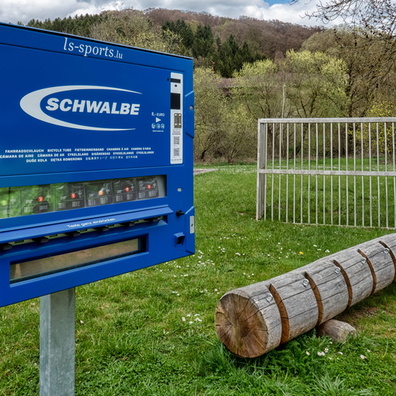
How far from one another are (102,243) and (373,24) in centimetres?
850

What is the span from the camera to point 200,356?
3.74m

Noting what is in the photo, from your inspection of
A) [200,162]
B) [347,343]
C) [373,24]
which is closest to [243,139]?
[200,162]

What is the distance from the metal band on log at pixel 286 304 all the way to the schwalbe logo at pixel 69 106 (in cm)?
172

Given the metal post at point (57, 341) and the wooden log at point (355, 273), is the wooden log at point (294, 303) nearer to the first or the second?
the wooden log at point (355, 273)

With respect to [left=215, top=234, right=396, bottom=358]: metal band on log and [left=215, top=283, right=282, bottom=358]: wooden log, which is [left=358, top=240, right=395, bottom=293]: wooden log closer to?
[left=215, top=234, right=396, bottom=358]: metal band on log

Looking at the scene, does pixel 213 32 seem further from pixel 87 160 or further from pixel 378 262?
pixel 87 160

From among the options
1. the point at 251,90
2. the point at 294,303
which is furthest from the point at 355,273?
the point at 251,90

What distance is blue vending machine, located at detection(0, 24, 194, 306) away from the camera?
6.94 ft

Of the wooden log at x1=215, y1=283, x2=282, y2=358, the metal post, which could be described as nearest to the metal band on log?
the wooden log at x1=215, y1=283, x2=282, y2=358

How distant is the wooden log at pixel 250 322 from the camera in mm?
3467

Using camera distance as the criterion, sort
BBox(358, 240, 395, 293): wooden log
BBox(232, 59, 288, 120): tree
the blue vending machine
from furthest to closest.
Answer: BBox(232, 59, 288, 120): tree
BBox(358, 240, 395, 293): wooden log
the blue vending machine

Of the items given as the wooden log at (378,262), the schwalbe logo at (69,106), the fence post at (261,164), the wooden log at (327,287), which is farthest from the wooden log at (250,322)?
the fence post at (261,164)

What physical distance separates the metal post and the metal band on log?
4.31 feet

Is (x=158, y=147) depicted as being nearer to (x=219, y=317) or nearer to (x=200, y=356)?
(x=219, y=317)
